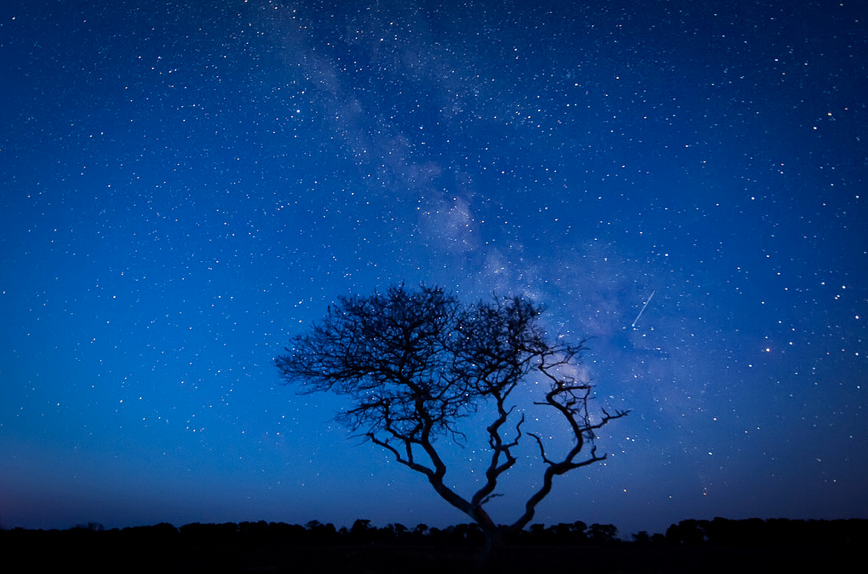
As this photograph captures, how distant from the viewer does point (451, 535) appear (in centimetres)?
2280

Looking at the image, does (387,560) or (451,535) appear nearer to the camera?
(387,560)

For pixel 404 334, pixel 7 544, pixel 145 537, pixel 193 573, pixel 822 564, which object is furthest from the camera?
pixel 145 537

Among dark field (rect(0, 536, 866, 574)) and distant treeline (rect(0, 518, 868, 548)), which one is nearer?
dark field (rect(0, 536, 866, 574))

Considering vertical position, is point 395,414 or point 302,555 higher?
point 395,414

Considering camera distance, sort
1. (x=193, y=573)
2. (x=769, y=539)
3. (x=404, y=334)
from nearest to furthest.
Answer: (x=193, y=573), (x=404, y=334), (x=769, y=539)

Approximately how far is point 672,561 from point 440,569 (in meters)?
7.39

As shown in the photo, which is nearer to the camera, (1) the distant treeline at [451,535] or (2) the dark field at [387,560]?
(2) the dark field at [387,560]

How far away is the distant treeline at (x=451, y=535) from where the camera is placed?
18984 mm

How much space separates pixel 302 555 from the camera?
15930 millimetres

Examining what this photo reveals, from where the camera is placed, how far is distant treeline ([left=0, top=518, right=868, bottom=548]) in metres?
19.0

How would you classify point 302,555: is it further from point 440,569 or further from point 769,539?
point 769,539

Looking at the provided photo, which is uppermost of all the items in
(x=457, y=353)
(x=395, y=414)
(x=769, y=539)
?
(x=457, y=353)

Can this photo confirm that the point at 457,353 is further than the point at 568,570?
Yes

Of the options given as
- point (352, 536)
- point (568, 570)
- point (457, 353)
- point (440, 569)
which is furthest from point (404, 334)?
point (352, 536)
